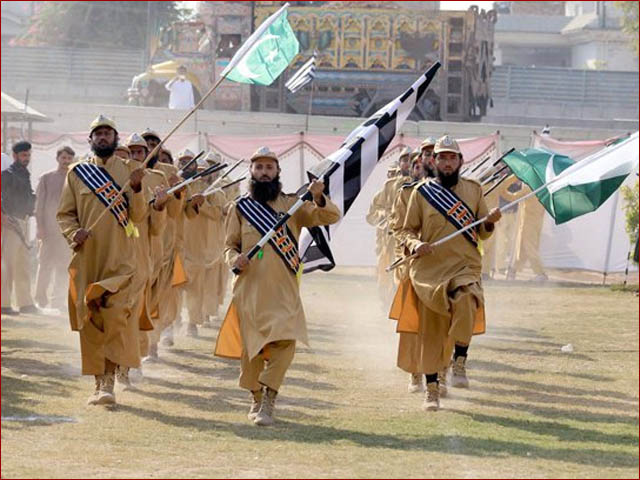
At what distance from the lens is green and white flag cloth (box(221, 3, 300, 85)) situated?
13062 millimetres

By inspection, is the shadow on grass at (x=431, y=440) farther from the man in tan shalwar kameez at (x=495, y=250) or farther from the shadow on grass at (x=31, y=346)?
the man in tan shalwar kameez at (x=495, y=250)

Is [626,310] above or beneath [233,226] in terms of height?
beneath

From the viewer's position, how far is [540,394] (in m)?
13.0

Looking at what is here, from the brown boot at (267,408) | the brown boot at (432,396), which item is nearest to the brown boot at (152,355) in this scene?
the brown boot at (432,396)

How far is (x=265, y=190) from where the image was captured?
11.3 meters

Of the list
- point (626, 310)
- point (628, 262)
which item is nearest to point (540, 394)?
point (626, 310)

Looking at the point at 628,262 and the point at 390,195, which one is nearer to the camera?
the point at 390,195

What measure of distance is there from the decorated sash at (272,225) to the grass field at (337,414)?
3.60 feet

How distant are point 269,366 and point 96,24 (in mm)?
51369

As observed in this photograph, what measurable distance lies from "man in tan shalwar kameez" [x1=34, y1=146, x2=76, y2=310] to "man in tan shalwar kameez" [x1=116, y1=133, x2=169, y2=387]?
4650 millimetres

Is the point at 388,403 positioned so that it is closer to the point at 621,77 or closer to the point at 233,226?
the point at 233,226

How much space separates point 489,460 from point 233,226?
2697 mm

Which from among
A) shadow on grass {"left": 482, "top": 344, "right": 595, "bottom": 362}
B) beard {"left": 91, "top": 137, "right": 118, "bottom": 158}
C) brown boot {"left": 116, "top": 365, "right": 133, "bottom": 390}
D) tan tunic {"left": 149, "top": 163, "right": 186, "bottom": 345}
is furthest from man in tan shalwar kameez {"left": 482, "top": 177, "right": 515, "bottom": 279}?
beard {"left": 91, "top": 137, "right": 118, "bottom": 158}

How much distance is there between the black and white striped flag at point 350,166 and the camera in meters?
11.8
